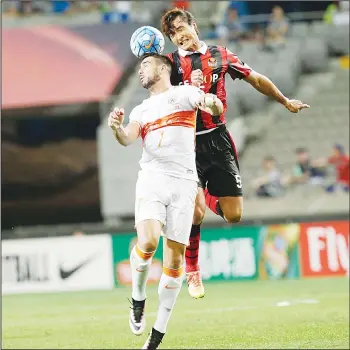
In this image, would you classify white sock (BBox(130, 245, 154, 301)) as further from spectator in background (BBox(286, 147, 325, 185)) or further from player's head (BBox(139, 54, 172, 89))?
spectator in background (BBox(286, 147, 325, 185))

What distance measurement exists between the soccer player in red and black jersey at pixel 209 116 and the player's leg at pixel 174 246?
0.87m

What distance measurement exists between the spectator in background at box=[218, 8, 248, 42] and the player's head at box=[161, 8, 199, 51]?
13.3 m

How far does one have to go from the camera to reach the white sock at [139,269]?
26.7 feet

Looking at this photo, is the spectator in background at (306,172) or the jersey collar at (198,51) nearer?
the jersey collar at (198,51)

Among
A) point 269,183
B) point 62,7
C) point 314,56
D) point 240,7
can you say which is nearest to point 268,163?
point 269,183

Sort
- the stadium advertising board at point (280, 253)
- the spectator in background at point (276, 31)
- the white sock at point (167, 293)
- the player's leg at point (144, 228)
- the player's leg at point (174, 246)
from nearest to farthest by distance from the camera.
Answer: the player's leg at point (144, 228) → the player's leg at point (174, 246) → the white sock at point (167, 293) → the stadium advertising board at point (280, 253) → the spectator in background at point (276, 31)

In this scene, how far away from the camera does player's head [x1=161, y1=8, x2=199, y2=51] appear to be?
8.59 meters

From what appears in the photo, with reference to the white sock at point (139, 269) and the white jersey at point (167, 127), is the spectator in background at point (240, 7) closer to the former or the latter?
the white jersey at point (167, 127)

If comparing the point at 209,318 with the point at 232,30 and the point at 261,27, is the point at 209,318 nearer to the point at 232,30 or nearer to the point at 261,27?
the point at 232,30

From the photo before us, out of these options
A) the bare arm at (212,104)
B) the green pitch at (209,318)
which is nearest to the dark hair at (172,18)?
the bare arm at (212,104)

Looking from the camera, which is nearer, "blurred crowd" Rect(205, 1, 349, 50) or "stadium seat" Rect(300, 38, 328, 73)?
"blurred crowd" Rect(205, 1, 349, 50)

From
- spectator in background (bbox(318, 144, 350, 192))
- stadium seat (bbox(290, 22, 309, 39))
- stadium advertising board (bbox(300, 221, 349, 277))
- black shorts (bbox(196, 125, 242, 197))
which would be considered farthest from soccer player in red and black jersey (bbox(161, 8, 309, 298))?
stadium seat (bbox(290, 22, 309, 39))

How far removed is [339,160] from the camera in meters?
19.1

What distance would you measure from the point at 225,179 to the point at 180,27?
1.65m
